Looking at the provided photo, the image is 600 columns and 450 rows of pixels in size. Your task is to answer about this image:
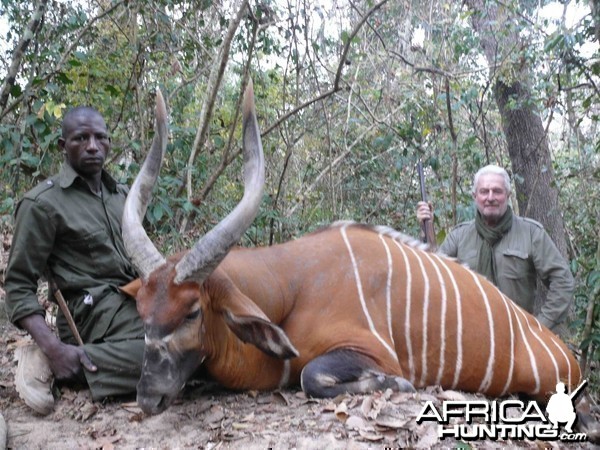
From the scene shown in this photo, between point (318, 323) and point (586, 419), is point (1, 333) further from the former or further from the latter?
point (586, 419)

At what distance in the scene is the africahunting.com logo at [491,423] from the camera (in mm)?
3035

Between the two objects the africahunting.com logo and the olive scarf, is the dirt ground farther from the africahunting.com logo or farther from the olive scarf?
the olive scarf

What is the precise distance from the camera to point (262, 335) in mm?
3357

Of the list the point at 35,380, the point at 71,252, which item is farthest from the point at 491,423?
the point at 71,252

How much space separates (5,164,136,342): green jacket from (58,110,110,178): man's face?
0.08m

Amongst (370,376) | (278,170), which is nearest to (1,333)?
(370,376)

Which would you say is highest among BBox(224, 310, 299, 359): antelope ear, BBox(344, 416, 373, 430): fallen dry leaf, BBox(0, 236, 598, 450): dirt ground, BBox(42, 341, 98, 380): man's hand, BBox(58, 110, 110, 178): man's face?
BBox(58, 110, 110, 178): man's face

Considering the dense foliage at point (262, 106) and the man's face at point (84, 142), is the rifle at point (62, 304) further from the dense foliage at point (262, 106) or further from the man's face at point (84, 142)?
the dense foliage at point (262, 106)

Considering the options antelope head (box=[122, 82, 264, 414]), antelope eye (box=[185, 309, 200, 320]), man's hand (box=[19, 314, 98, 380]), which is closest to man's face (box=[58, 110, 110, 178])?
antelope head (box=[122, 82, 264, 414])

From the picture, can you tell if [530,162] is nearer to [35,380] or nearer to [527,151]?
[527,151]

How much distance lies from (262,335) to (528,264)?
107 inches

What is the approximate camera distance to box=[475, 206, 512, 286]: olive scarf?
17.3 ft

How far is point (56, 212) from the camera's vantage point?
3771 millimetres

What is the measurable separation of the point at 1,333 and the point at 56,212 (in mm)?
2095
